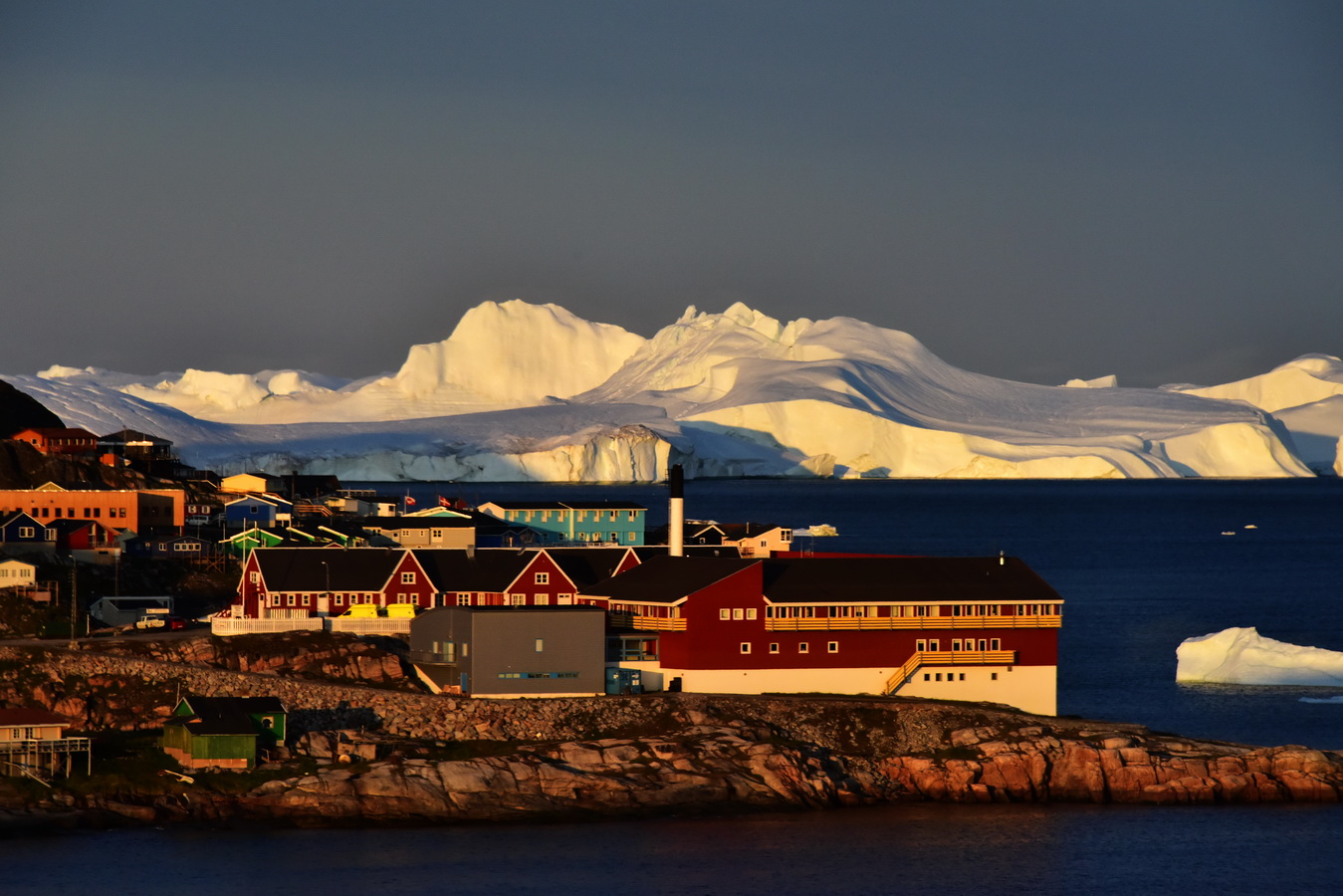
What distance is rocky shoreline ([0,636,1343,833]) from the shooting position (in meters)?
35.0

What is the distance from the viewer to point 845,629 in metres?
42.4

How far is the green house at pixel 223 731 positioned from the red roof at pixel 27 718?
1.99 m

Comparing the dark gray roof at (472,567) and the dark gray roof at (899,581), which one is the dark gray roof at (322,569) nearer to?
the dark gray roof at (472,567)

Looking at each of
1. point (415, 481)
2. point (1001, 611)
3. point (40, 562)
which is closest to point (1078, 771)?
point (1001, 611)

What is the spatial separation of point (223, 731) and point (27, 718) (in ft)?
11.8

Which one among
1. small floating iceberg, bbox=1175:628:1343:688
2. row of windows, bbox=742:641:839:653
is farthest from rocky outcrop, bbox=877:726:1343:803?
small floating iceberg, bbox=1175:628:1343:688

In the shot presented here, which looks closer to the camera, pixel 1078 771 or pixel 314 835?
pixel 314 835

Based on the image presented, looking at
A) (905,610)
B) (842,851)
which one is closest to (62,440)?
(905,610)

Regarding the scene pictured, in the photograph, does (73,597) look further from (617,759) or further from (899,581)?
(899,581)

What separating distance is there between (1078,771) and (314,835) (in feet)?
46.2

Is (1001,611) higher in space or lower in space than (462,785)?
higher

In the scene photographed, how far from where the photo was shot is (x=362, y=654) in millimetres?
41250

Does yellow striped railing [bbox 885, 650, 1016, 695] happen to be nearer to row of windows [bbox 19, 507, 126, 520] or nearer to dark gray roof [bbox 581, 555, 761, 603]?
dark gray roof [bbox 581, 555, 761, 603]

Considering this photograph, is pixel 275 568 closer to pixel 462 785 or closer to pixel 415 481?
pixel 462 785
